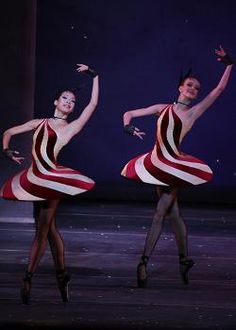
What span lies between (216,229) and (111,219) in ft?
4.61

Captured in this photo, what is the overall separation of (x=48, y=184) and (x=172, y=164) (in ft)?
4.16

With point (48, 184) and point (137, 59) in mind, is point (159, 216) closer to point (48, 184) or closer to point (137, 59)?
point (48, 184)

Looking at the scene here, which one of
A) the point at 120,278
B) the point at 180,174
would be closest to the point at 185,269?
the point at 120,278

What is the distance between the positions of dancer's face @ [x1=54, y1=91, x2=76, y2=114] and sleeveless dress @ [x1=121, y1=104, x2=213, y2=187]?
89 centimetres

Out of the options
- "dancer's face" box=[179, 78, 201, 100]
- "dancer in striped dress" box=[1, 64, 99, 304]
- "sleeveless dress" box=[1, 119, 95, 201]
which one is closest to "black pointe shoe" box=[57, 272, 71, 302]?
"dancer in striped dress" box=[1, 64, 99, 304]

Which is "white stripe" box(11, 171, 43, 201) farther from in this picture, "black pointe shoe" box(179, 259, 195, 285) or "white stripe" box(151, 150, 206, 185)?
"black pointe shoe" box(179, 259, 195, 285)

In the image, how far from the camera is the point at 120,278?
9.00 m

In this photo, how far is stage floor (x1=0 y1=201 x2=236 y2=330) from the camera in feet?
23.7

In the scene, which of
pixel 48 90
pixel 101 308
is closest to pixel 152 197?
pixel 48 90

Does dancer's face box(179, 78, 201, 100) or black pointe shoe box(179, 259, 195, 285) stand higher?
dancer's face box(179, 78, 201, 100)

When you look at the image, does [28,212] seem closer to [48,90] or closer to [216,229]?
[216,229]

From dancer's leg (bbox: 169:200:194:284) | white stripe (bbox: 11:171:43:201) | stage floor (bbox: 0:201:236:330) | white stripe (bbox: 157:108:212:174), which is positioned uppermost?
white stripe (bbox: 157:108:212:174)

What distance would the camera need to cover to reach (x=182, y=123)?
28.4ft

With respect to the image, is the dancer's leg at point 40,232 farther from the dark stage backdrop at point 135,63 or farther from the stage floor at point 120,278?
the dark stage backdrop at point 135,63
